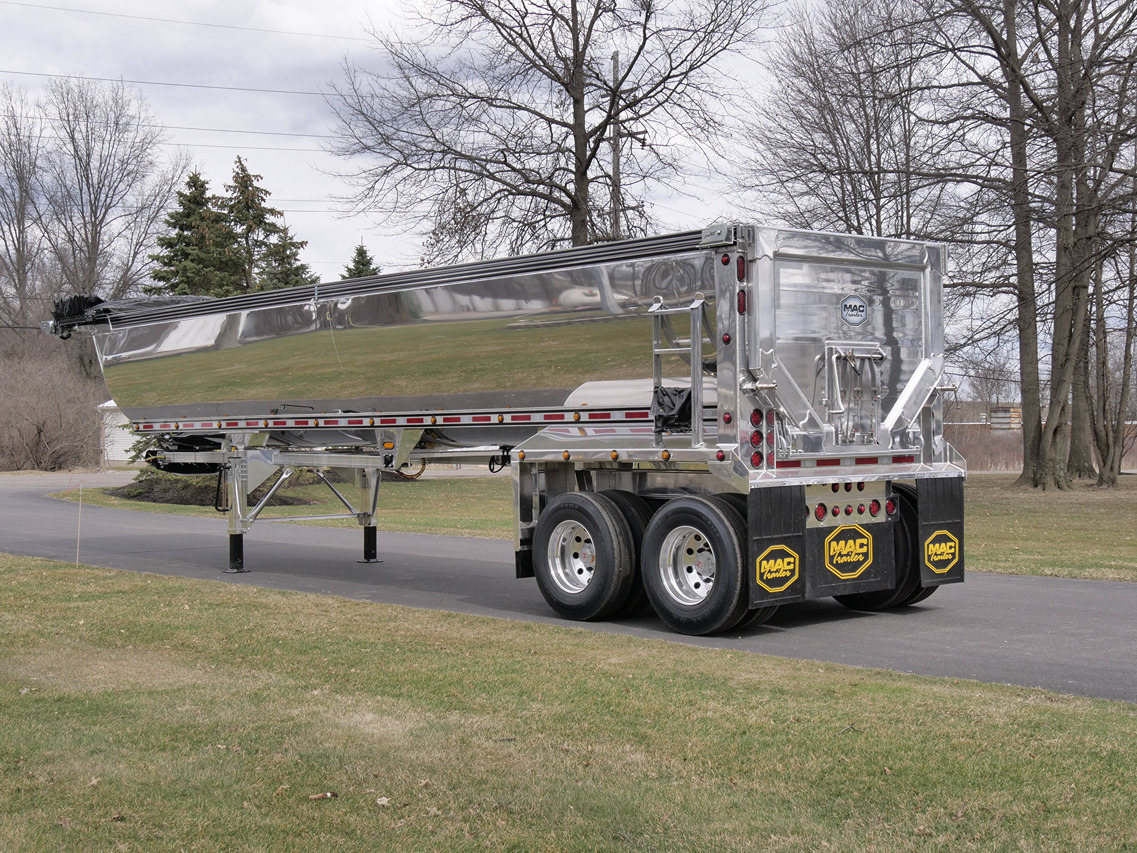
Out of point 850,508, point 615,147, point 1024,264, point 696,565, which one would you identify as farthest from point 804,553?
point 615,147

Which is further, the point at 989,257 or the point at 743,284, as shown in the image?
the point at 989,257

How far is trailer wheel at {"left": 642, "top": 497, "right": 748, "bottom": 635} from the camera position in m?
9.06

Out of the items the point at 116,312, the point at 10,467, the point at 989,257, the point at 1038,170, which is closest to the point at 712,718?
the point at 116,312

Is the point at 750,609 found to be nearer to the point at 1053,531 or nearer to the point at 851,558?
the point at 851,558

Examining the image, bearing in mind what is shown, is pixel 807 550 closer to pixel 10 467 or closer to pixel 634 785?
pixel 634 785

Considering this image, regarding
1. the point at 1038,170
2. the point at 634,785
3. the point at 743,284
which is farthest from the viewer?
the point at 1038,170

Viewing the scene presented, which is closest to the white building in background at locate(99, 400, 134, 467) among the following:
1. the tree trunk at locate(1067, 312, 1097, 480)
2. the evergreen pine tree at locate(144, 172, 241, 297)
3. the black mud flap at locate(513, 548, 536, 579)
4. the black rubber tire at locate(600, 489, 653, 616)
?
the evergreen pine tree at locate(144, 172, 241, 297)

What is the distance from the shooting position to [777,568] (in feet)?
30.1

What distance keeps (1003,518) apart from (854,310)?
13.5m

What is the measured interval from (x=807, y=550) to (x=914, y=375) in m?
1.99

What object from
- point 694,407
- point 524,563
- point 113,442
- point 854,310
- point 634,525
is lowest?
point 524,563

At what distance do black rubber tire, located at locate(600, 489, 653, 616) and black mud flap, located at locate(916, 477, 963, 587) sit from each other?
2368 millimetres

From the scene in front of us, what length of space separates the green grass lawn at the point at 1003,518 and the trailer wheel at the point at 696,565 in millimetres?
5233

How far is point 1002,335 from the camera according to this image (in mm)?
27828
